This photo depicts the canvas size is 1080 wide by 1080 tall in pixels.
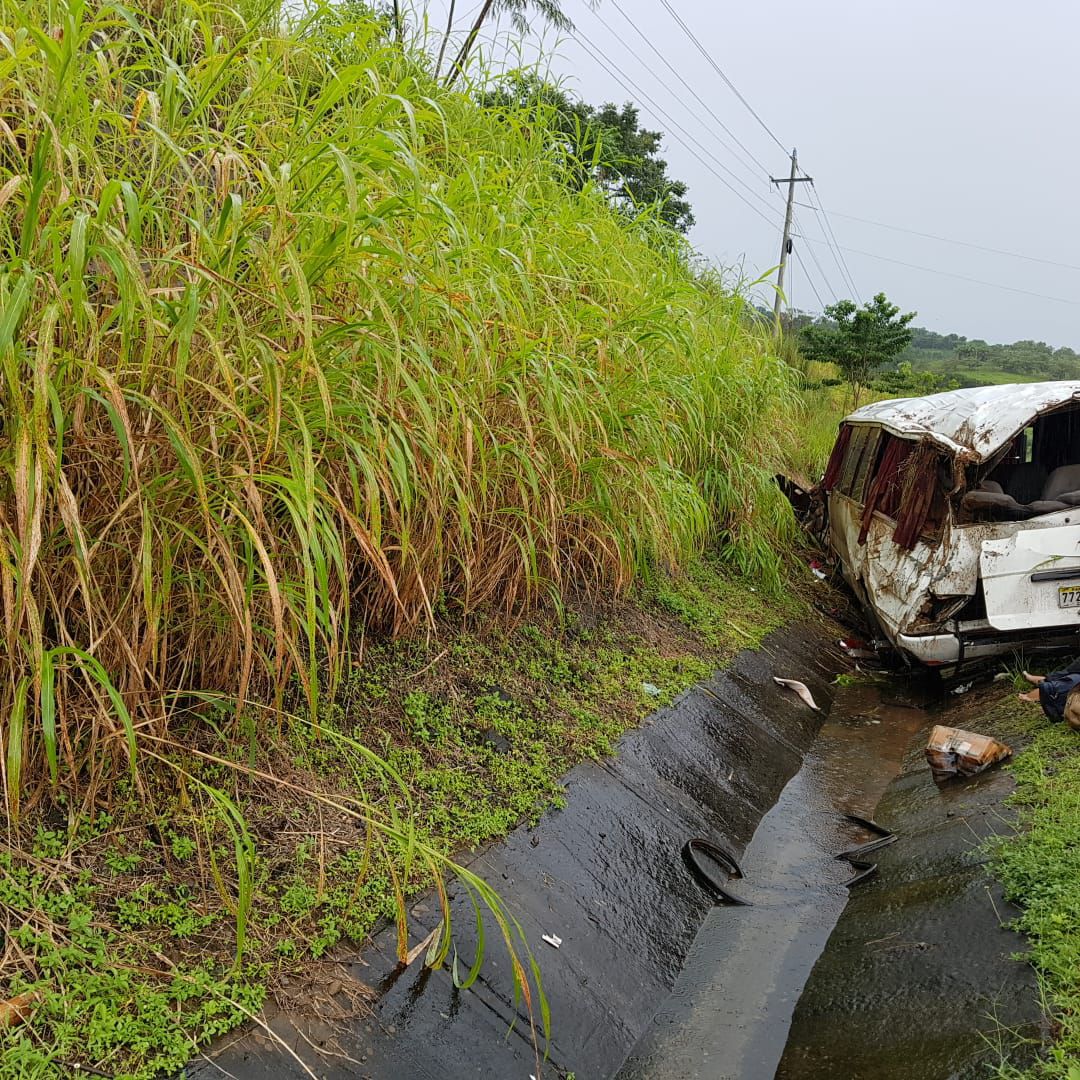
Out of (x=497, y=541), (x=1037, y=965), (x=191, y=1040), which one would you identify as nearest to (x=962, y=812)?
(x=1037, y=965)

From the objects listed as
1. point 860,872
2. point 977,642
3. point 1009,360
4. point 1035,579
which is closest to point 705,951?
point 860,872

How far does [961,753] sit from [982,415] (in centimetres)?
251

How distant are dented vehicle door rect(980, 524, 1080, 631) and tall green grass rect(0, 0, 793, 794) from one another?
2836mm

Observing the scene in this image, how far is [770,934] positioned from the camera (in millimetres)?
3744

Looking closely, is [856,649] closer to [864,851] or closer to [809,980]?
[864,851]

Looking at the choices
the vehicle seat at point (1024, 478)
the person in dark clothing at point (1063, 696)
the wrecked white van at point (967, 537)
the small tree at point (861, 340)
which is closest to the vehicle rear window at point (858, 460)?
the wrecked white van at point (967, 537)

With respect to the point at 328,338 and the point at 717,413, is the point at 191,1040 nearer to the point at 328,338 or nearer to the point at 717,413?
the point at 328,338

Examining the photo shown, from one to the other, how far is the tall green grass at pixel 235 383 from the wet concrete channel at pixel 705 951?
0.94 m

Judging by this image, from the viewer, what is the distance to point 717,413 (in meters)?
7.19

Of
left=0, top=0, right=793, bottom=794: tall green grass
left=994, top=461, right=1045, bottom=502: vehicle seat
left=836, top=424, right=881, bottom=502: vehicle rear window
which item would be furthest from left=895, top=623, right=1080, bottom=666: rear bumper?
left=0, top=0, right=793, bottom=794: tall green grass

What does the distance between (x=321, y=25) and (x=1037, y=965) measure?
4759 mm

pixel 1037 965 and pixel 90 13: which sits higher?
pixel 90 13

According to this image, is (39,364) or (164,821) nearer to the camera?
(39,364)

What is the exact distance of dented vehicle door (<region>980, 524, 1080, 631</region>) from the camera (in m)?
5.57
